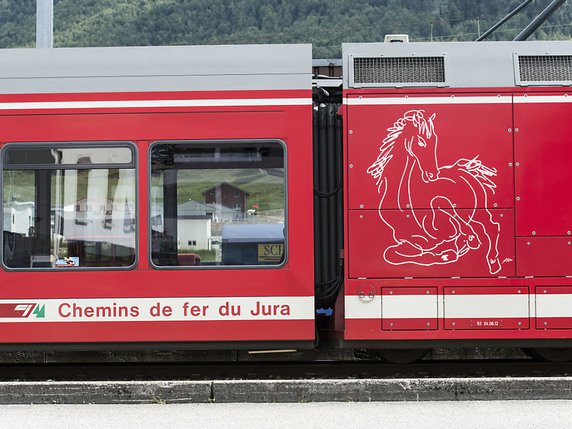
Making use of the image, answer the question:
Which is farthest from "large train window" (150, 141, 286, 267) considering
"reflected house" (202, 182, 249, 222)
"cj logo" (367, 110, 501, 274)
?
"cj logo" (367, 110, 501, 274)

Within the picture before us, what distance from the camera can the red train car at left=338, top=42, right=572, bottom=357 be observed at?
8.04 meters

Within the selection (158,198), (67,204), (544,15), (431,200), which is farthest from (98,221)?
(544,15)

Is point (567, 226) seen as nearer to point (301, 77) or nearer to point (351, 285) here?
point (351, 285)

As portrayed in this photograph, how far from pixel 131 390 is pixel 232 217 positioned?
209 cm

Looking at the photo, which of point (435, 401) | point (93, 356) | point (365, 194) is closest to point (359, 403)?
point (435, 401)

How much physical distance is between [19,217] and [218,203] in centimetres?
181

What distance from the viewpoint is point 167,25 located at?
2547 inches

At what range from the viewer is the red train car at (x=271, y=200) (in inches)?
317

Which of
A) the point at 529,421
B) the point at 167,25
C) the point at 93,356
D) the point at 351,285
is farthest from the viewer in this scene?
the point at 167,25

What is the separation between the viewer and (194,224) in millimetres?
8180

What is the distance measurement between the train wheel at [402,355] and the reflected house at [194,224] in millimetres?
2179

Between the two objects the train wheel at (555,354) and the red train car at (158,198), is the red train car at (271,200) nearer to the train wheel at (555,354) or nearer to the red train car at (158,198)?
the red train car at (158,198)

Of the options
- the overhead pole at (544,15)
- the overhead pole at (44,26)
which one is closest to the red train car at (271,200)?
the overhead pole at (44,26)

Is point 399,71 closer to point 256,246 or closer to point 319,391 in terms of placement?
point 256,246
